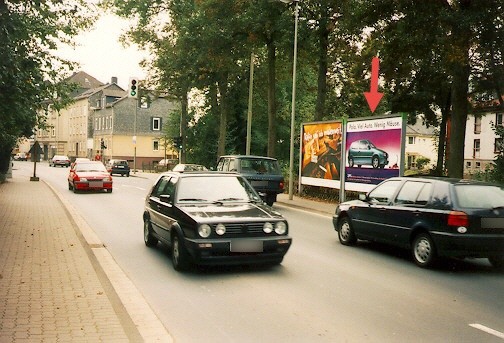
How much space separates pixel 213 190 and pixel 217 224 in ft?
4.57

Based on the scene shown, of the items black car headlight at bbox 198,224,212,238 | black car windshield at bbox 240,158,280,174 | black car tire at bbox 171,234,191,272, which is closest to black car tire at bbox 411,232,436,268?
black car headlight at bbox 198,224,212,238

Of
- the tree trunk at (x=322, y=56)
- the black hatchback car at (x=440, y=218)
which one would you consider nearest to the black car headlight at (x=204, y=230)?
the black hatchback car at (x=440, y=218)

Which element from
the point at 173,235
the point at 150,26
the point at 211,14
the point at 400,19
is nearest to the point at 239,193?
the point at 173,235

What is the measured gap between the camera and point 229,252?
7977mm

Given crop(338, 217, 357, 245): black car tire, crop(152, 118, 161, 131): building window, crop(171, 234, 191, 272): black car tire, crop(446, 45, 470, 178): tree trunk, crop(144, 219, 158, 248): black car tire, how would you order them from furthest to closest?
1. crop(152, 118, 161, 131): building window
2. crop(446, 45, 470, 178): tree trunk
3. crop(338, 217, 357, 245): black car tire
4. crop(144, 219, 158, 248): black car tire
5. crop(171, 234, 191, 272): black car tire

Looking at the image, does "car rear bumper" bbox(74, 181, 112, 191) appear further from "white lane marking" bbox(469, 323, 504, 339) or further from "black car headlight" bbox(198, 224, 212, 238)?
"white lane marking" bbox(469, 323, 504, 339)

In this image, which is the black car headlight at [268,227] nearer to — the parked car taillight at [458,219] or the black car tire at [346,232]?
the parked car taillight at [458,219]

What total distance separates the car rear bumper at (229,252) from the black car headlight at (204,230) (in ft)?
0.28

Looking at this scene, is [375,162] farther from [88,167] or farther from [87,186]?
[88,167]

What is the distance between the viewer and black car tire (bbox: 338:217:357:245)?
11172 mm

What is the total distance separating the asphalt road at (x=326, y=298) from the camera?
5.58 metres

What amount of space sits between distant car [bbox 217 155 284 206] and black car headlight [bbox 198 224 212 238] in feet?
36.3

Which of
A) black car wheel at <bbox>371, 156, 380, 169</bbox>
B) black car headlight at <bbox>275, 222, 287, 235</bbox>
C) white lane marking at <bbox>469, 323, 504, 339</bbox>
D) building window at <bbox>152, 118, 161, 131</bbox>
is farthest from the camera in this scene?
building window at <bbox>152, 118, 161, 131</bbox>

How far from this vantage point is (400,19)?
60.4 ft
